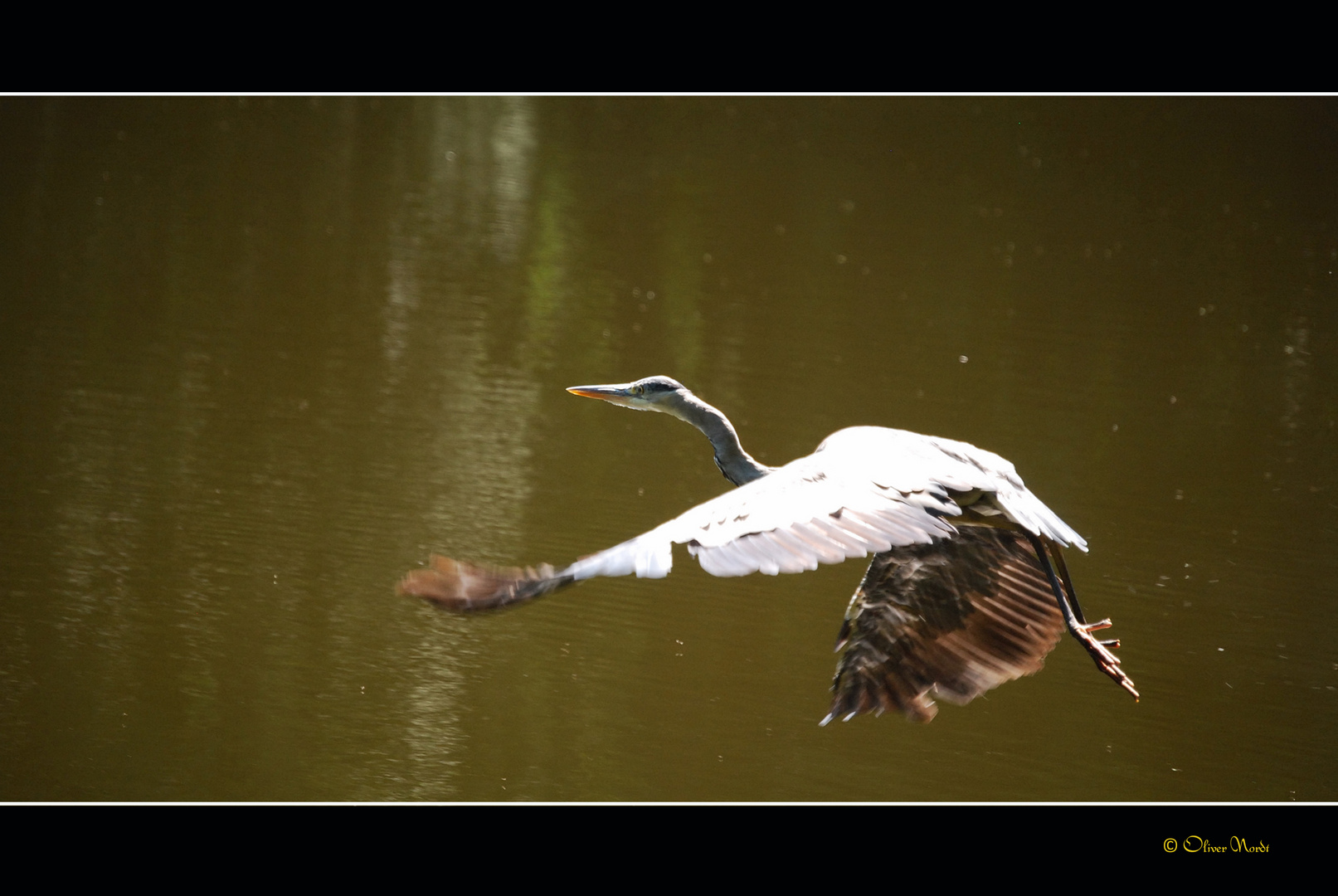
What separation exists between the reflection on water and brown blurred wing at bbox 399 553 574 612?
196cm

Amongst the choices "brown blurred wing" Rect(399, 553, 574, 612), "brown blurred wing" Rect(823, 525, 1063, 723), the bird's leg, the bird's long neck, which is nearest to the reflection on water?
"brown blurred wing" Rect(823, 525, 1063, 723)

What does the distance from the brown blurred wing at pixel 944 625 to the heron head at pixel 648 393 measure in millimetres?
926

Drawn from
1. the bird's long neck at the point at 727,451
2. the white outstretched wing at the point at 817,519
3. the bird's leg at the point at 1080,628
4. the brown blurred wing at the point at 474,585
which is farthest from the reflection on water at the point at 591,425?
the brown blurred wing at the point at 474,585

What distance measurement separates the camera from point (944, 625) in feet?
15.2

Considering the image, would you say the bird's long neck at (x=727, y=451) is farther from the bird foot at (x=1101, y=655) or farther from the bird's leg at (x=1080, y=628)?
the bird foot at (x=1101, y=655)

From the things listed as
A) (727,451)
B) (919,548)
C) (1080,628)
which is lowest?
(1080,628)

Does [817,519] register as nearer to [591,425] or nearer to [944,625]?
[944,625]

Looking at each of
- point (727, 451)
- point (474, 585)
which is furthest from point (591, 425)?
point (474, 585)

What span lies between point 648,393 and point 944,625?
130cm

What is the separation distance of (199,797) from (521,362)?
15.2 feet

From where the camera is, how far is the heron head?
16.4 feet

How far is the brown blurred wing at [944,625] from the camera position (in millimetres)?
4496

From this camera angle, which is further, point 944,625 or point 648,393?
point 648,393

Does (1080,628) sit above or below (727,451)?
below
